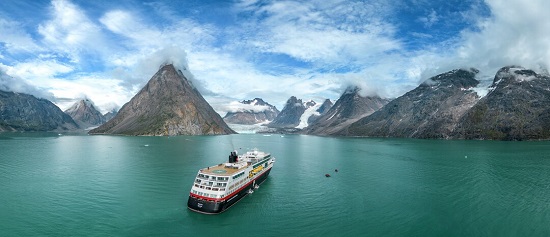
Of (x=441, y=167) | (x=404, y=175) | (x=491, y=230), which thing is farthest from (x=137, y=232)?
(x=441, y=167)

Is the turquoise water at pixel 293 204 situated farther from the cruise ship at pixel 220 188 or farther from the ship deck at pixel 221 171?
the ship deck at pixel 221 171

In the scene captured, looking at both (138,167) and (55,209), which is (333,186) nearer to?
(55,209)

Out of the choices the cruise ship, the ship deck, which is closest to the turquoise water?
the cruise ship

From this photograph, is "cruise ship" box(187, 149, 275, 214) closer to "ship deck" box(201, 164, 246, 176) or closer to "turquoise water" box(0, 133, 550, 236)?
"ship deck" box(201, 164, 246, 176)

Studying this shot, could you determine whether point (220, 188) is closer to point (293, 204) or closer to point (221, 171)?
point (221, 171)

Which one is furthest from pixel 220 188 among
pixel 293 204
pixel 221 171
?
pixel 293 204

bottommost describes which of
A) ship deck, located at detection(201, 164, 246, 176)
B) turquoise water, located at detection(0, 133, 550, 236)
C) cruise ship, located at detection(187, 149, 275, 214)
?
turquoise water, located at detection(0, 133, 550, 236)

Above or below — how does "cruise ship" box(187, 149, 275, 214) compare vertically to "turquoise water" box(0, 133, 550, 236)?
above

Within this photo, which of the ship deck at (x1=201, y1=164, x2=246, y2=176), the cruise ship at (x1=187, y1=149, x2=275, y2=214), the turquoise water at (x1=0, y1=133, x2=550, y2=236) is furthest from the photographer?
the ship deck at (x1=201, y1=164, x2=246, y2=176)

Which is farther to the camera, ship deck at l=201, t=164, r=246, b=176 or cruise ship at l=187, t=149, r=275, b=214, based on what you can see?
ship deck at l=201, t=164, r=246, b=176

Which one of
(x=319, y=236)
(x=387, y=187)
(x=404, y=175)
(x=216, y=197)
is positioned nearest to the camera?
(x=319, y=236)

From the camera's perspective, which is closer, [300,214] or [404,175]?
[300,214]
